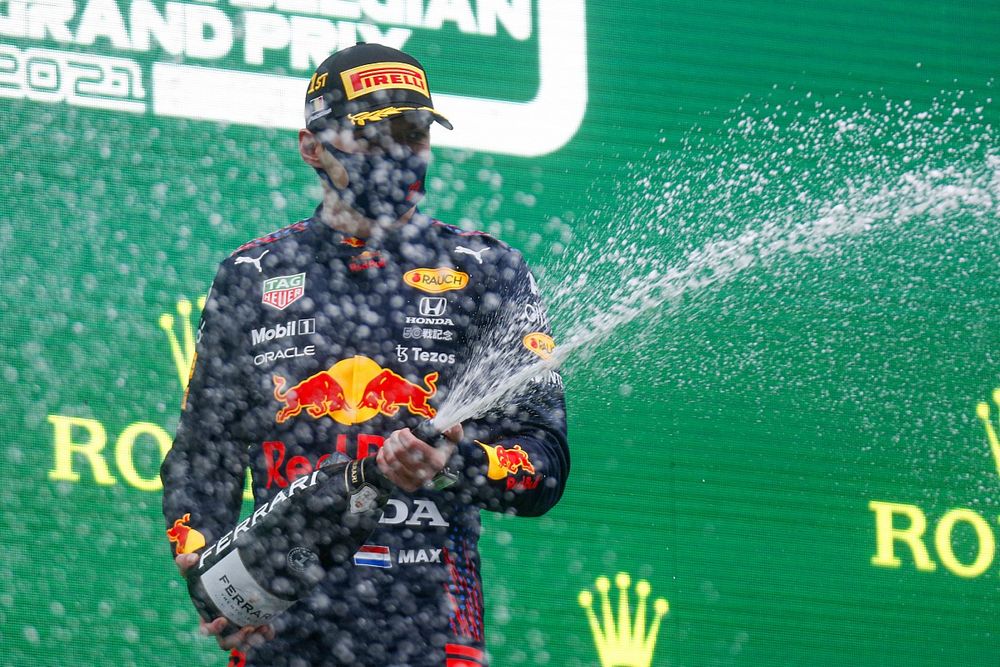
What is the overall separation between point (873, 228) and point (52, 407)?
277cm

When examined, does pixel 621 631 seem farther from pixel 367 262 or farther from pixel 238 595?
pixel 238 595

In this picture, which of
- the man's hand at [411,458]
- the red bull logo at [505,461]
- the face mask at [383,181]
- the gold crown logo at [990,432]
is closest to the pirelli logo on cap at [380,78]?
the face mask at [383,181]

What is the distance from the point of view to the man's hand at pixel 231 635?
2.64 metres

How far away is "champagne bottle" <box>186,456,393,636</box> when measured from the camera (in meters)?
2.51

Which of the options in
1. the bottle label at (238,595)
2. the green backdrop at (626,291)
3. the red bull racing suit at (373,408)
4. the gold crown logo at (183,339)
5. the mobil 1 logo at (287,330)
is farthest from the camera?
the gold crown logo at (183,339)

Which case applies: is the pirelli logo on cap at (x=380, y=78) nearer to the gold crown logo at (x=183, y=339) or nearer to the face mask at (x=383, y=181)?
the face mask at (x=383, y=181)

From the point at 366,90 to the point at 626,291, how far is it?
1651 mm

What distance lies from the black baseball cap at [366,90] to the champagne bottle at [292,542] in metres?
0.74

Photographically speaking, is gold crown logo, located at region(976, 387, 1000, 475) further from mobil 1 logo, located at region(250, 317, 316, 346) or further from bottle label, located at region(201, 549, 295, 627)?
bottle label, located at region(201, 549, 295, 627)

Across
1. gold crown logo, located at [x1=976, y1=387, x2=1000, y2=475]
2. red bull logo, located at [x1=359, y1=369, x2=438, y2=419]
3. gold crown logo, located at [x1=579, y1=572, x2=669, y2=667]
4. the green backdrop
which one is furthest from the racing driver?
gold crown logo, located at [x1=976, y1=387, x2=1000, y2=475]

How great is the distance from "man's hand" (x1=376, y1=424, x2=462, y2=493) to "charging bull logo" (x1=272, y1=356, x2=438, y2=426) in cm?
33

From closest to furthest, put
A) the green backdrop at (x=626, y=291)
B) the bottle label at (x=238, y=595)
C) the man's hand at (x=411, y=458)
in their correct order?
the man's hand at (x=411, y=458) → the bottle label at (x=238, y=595) → the green backdrop at (x=626, y=291)

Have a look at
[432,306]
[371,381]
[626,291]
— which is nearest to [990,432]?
[626,291]

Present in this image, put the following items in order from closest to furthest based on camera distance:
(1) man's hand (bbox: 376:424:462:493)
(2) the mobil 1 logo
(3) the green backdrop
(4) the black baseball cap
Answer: (1) man's hand (bbox: 376:424:462:493)
(2) the mobil 1 logo
(4) the black baseball cap
(3) the green backdrop
